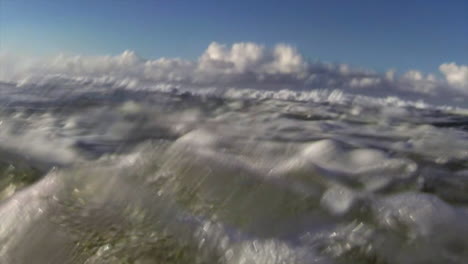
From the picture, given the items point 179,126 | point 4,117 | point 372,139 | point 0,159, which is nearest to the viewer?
point 0,159

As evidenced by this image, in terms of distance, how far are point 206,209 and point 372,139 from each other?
10.5 feet

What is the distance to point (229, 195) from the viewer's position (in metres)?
3.17

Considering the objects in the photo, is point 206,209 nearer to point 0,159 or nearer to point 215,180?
point 215,180

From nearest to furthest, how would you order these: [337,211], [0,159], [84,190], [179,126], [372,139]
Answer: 1. [337,211]
2. [84,190]
3. [0,159]
4. [372,139]
5. [179,126]

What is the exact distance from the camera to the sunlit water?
8.09ft

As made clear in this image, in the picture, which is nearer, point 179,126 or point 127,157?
point 127,157

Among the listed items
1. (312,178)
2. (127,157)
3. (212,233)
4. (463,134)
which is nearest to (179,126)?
(127,157)

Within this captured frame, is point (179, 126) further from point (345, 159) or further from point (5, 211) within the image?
point (5, 211)

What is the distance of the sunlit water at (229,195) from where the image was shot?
247 centimetres

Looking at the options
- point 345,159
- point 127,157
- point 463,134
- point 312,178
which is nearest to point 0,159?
point 127,157

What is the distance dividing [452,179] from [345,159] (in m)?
A: 0.97

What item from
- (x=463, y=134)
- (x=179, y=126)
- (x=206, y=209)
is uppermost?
(x=206, y=209)

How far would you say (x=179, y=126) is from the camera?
574 cm

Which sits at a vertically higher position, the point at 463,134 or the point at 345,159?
the point at 345,159
